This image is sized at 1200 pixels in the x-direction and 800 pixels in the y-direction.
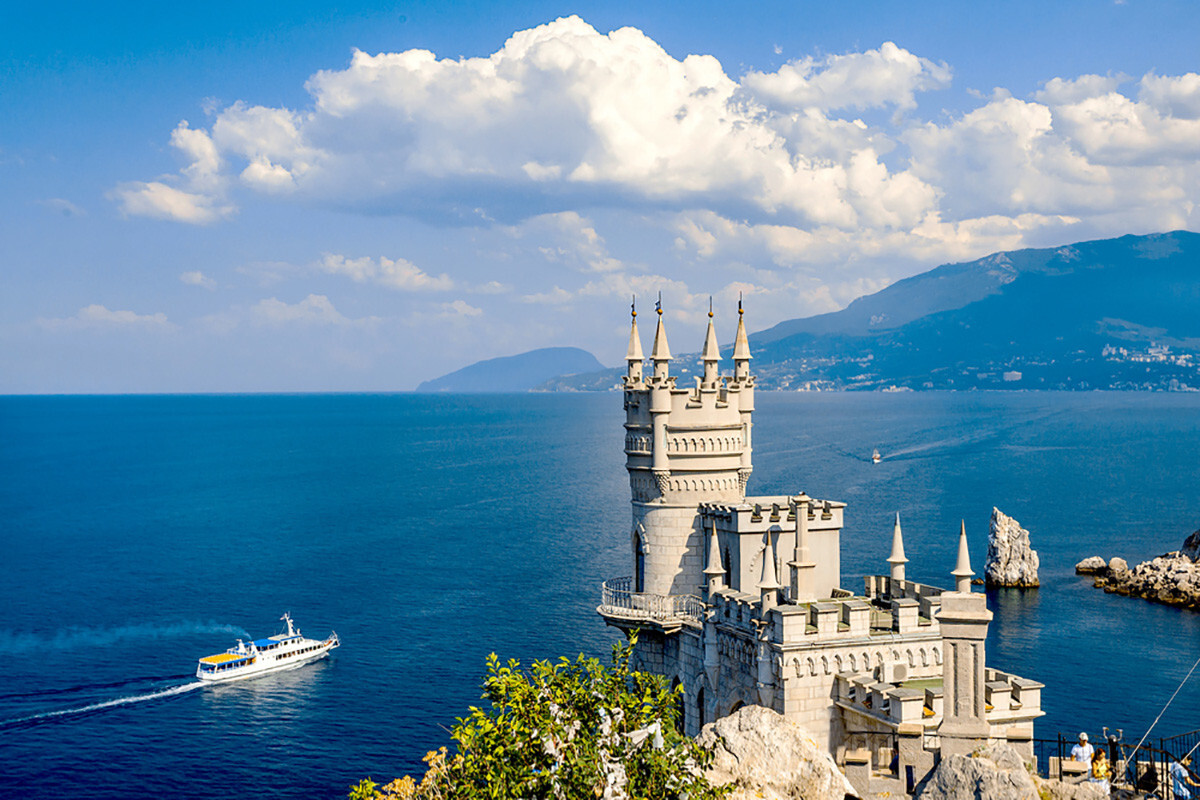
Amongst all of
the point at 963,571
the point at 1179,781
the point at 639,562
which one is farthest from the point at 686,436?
the point at 1179,781

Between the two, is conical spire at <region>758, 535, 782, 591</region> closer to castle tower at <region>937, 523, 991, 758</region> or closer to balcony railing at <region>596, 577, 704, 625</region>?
balcony railing at <region>596, 577, 704, 625</region>

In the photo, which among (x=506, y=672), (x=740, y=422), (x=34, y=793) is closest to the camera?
(x=506, y=672)

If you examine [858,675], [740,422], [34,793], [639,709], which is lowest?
[34,793]

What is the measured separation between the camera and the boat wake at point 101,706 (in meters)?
58.2

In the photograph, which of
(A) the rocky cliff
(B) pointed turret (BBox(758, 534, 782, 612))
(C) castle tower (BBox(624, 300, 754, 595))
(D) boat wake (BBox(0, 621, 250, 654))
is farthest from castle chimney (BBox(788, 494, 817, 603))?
(A) the rocky cliff

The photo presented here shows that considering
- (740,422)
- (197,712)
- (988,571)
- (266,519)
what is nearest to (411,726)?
(197,712)

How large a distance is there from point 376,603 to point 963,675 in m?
71.4

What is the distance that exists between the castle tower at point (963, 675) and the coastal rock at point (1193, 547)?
84528 millimetres

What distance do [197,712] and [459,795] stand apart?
50.9 metres

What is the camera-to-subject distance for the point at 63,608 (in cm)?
Result: 8275

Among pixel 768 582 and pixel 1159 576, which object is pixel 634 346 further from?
pixel 1159 576

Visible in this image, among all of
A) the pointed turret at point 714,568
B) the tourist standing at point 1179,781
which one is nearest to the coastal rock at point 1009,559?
the pointed turret at point 714,568

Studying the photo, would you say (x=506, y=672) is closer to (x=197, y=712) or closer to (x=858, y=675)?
(x=858, y=675)

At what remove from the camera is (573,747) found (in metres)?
15.9
